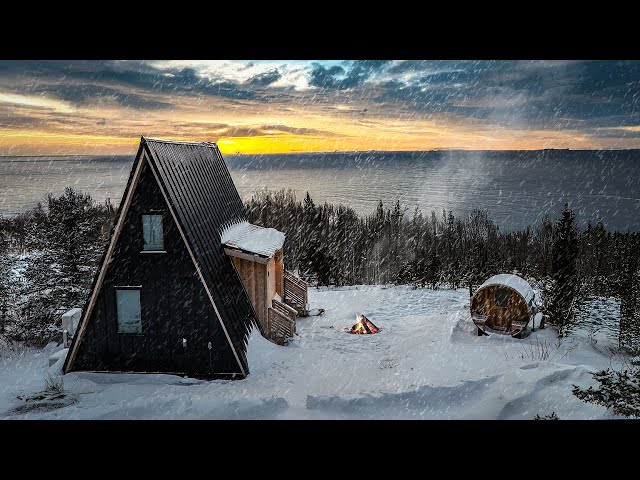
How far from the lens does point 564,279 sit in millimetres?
13266

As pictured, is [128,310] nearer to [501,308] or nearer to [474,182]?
[501,308]

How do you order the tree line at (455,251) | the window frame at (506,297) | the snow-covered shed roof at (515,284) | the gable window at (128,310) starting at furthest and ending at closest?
the tree line at (455,251)
the window frame at (506,297)
the snow-covered shed roof at (515,284)
the gable window at (128,310)

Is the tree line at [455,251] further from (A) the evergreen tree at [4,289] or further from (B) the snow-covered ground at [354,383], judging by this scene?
(A) the evergreen tree at [4,289]

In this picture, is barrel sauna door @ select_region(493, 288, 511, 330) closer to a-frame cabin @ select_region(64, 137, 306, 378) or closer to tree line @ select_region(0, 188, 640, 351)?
tree line @ select_region(0, 188, 640, 351)

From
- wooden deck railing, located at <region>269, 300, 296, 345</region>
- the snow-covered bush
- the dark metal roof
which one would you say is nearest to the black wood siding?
the dark metal roof

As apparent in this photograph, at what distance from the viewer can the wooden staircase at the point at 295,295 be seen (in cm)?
1388

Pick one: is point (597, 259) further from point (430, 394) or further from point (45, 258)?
point (45, 258)

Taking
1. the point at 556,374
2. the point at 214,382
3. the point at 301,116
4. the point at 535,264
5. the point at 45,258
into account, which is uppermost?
the point at 301,116

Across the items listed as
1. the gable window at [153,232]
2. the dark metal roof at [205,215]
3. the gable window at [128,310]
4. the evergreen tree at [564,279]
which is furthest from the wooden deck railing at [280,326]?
the evergreen tree at [564,279]

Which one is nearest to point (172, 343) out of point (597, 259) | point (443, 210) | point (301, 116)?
point (301, 116)

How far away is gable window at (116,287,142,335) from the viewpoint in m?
8.66

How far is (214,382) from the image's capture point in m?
8.35

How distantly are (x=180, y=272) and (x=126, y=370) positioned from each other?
221 centimetres

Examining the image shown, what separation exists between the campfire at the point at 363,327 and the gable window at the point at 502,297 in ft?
11.5
